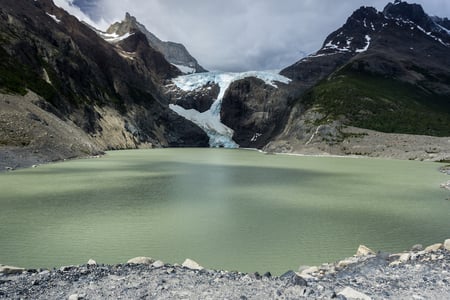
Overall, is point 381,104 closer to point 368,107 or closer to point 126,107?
point 368,107

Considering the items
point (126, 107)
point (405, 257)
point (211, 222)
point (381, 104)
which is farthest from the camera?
point (126, 107)

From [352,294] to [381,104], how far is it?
498ft

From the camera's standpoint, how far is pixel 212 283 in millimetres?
11750

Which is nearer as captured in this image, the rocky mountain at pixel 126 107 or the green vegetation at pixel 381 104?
the rocky mountain at pixel 126 107

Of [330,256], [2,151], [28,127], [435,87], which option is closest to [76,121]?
[28,127]

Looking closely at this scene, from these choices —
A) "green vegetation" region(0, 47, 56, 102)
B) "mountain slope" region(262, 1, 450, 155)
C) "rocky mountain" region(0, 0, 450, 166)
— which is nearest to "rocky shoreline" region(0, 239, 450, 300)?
"rocky mountain" region(0, 0, 450, 166)

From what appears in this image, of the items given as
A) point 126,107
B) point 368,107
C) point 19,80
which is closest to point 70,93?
point 19,80

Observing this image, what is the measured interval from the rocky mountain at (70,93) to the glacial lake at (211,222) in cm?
3576

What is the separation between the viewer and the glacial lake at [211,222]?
17.0 meters

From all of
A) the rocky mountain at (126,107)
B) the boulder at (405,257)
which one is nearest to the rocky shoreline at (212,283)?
the boulder at (405,257)

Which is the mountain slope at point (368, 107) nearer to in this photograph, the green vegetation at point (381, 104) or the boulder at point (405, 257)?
the green vegetation at point (381, 104)

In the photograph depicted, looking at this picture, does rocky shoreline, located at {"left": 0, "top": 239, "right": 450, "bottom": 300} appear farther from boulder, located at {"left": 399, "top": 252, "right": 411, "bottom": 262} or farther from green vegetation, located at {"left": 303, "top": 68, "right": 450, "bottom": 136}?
green vegetation, located at {"left": 303, "top": 68, "right": 450, "bottom": 136}

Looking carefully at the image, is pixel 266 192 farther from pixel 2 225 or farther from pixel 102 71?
pixel 102 71

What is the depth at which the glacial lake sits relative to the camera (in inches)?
668
